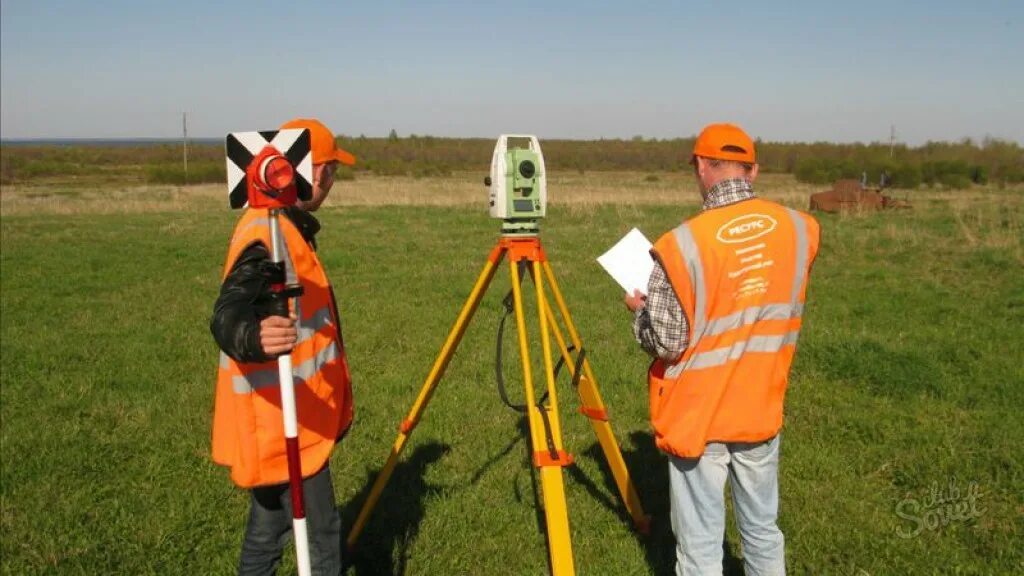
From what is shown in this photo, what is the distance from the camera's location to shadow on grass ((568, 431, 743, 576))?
4289 millimetres

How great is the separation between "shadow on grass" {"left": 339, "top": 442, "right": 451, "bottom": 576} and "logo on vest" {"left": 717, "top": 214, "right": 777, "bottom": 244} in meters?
2.68

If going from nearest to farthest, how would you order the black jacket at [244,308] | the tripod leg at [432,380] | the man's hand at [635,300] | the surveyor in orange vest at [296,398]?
the black jacket at [244,308] → the surveyor in orange vest at [296,398] → the man's hand at [635,300] → the tripod leg at [432,380]

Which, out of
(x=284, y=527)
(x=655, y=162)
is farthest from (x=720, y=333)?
(x=655, y=162)

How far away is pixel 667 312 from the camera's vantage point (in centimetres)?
295

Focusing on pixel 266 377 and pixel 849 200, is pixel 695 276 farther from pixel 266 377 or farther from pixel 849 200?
pixel 849 200

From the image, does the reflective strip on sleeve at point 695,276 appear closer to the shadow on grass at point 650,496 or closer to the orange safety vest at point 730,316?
the orange safety vest at point 730,316

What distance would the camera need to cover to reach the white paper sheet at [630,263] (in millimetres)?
3338

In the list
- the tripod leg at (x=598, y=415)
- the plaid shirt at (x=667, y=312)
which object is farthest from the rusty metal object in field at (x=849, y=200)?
the plaid shirt at (x=667, y=312)

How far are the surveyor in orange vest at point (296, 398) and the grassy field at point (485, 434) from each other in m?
1.37

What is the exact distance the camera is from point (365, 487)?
518 cm

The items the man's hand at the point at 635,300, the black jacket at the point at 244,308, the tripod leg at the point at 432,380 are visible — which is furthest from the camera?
the tripod leg at the point at 432,380

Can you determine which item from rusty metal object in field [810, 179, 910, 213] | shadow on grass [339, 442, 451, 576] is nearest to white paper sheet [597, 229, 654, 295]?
shadow on grass [339, 442, 451, 576]

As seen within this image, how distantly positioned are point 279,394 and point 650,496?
305cm

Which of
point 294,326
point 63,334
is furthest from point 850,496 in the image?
point 63,334
